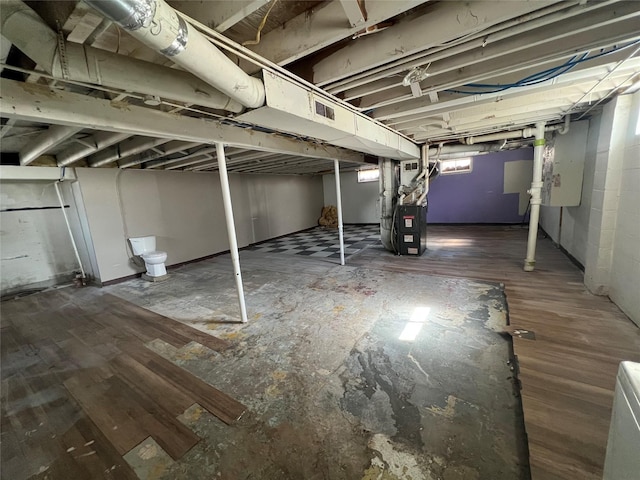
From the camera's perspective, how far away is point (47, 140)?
244 centimetres

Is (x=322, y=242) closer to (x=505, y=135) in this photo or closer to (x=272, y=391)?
(x=505, y=135)

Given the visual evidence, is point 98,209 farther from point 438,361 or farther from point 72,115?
point 438,361

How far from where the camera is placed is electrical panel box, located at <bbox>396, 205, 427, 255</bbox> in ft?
15.2

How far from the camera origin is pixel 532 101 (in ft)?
8.47

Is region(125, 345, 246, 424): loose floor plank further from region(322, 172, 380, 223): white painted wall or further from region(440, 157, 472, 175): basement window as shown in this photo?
region(440, 157, 472, 175): basement window

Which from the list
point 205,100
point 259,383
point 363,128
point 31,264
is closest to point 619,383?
point 259,383

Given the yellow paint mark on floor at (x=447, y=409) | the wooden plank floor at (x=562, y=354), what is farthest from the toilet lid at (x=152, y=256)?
the yellow paint mark on floor at (x=447, y=409)

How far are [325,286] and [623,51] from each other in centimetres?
340

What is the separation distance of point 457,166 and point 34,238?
987cm

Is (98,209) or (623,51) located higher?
(623,51)

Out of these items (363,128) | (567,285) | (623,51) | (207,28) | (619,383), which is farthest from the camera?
(567,285)

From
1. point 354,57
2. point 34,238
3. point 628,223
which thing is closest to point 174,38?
point 354,57

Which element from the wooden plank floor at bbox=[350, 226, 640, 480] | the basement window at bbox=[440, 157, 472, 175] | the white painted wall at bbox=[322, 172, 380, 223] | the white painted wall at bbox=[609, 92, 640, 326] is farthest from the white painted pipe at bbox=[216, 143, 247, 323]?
the basement window at bbox=[440, 157, 472, 175]

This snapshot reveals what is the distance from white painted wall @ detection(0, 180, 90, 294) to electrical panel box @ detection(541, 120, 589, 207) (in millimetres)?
7630
